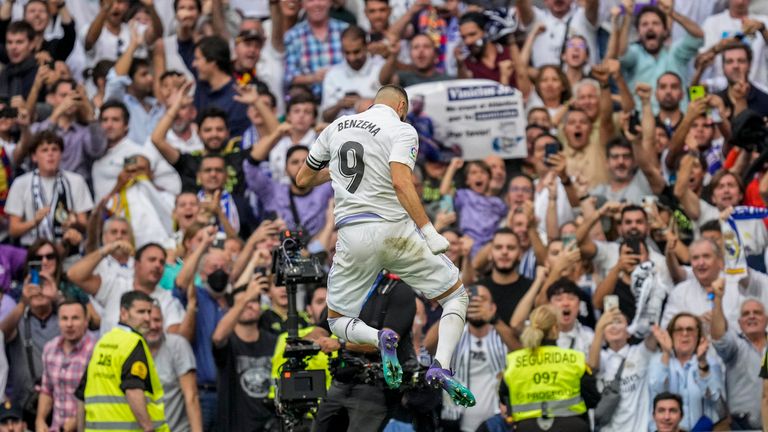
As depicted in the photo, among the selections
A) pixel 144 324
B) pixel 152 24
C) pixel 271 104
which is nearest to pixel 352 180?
pixel 144 324

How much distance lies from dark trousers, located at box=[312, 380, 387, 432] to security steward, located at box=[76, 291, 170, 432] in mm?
2500

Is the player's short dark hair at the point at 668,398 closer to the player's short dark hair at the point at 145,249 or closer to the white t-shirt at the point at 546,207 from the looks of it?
the white t-shirt at the point at 546,207

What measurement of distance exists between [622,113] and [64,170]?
665 centimetres

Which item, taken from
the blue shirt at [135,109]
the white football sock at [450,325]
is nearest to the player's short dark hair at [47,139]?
the blue shirt at [135,109]

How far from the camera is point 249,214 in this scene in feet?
63.6

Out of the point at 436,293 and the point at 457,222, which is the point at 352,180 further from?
the point at 457,222

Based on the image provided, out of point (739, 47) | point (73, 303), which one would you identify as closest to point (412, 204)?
point (73, 303)

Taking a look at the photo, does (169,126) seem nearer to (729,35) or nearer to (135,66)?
(135,66)

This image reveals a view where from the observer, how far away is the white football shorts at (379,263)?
42.1 ft

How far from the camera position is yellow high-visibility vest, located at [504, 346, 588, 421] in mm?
15367

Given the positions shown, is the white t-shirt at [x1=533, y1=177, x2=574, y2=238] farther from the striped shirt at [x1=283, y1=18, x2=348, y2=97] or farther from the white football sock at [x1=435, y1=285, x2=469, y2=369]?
the white football sock at [x1=435, y1=285, x2=469, y2=369]

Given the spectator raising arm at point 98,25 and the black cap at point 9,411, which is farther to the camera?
the spectator raising arm at point 98,25

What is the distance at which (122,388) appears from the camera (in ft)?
50.8

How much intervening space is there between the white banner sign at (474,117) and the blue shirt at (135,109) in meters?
3.47
